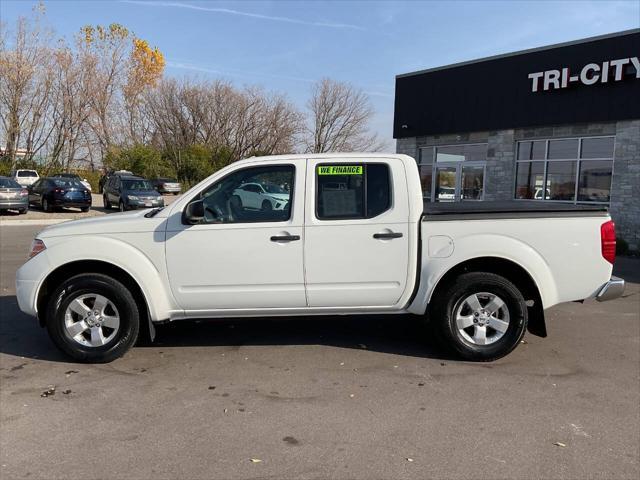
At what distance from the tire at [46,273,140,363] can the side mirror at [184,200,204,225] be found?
0.90 metres

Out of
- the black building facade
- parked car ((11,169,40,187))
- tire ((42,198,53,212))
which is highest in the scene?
the black building facade

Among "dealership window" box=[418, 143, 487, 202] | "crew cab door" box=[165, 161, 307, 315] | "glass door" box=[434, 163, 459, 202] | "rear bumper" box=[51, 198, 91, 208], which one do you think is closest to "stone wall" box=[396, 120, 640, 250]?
"dealership window" box=[418, 143, 487, 202]

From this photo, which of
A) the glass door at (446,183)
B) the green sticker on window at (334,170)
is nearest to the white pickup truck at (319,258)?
the green sticker on window at (334,170)

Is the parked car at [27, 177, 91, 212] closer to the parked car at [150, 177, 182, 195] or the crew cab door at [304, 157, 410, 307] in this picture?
the parked car at [150, 177, 182, 195]

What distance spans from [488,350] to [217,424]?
102 inches

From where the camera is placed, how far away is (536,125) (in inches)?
647

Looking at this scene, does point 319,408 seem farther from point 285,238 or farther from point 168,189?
point 168,189

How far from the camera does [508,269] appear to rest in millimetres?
5000

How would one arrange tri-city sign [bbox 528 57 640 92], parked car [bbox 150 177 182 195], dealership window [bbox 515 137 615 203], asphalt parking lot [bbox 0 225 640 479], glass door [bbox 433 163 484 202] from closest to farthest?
1. asphalt parking lot [bbox 0 225 640 479]
2. tri-city sign [bbox 528 57 640 92]
3. dealership window [bbox 515 137 615 203]
4. glass door [bbox 433 163 484 202]
5. parked car [bbox 150 177 182 195]

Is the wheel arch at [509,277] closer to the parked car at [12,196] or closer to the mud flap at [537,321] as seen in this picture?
the mud flap at [537,321]

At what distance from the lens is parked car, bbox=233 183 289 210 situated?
489cm

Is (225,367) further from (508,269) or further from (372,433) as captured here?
(508,269)

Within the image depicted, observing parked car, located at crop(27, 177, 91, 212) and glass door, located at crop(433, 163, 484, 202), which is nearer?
glass door, located at crop(433, 163, 484, 202)

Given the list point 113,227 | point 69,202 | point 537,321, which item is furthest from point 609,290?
point 69,202
